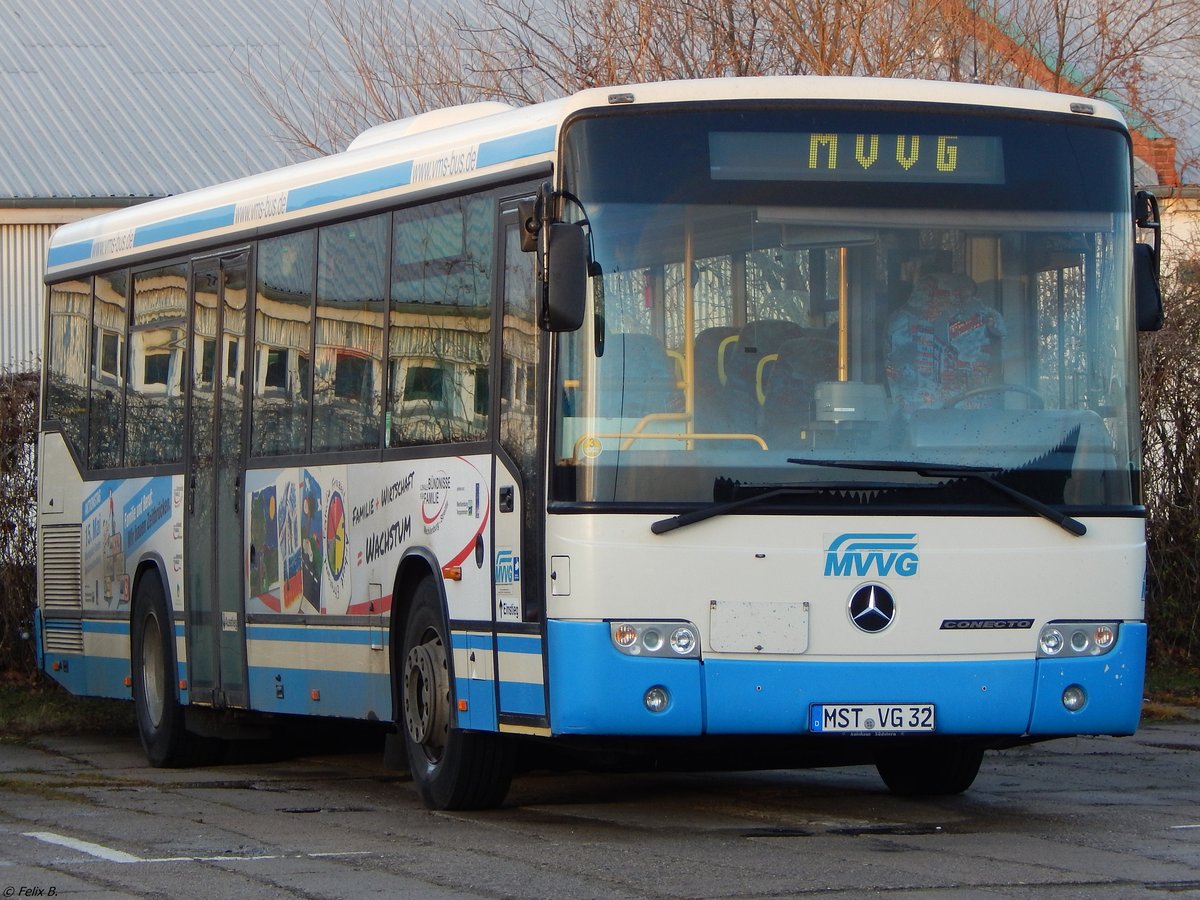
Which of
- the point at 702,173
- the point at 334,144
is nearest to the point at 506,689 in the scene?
the point at 702,173

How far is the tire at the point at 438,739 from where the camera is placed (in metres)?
10.6

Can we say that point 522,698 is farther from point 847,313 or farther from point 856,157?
point 856,157

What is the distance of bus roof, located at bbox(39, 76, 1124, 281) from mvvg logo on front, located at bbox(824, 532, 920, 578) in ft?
6.23

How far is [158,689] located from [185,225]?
2.88 meters

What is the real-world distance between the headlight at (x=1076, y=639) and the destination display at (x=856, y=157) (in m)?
1.94

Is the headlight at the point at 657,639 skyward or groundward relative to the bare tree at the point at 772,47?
groundward

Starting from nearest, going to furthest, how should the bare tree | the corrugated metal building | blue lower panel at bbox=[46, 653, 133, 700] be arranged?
blue lower panel at bbox=[46, 653, 133, 700] → the bare tree → the corrugated metal building

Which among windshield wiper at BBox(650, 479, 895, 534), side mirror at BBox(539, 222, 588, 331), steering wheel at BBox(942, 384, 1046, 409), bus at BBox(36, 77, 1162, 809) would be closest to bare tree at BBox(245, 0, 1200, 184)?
bus at BBox(36, 77, 1162, 809)

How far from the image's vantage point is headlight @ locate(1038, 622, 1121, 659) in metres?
9.83

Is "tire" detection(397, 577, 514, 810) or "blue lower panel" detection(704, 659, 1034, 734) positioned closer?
"blue lower panel" detection(704, 659, 1034, 734)

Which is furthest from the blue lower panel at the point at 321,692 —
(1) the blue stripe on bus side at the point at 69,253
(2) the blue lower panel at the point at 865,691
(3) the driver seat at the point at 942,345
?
(1) the blue stripe on bus side at the point at 69,253

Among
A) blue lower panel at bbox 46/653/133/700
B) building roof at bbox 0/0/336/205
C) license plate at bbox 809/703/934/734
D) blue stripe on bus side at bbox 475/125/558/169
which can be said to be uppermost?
building roof at bbox 0/0/336/205

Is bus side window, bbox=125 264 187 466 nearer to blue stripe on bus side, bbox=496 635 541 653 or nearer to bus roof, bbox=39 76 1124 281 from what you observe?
bus roof, bbox=39 76 1124 281

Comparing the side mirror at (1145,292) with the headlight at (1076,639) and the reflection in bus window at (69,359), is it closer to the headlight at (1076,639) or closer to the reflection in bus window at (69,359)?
the headlight at (1076,639)
